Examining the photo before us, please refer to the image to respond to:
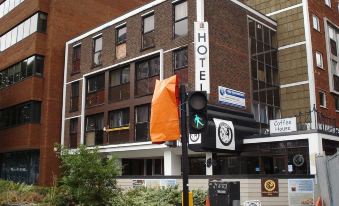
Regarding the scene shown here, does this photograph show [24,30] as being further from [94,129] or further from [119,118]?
[119,118]

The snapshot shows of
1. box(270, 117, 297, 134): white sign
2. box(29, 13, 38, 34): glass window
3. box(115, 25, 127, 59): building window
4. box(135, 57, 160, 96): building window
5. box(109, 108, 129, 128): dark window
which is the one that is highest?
box(29, 13, 38, 34): glass window

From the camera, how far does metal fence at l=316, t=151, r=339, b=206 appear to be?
8.58m

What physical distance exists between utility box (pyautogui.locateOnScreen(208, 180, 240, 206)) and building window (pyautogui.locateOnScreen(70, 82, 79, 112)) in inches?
894

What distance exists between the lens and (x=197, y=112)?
8.25 meters

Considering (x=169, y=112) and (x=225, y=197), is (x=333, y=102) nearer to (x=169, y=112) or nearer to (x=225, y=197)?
(x=225, y=197)

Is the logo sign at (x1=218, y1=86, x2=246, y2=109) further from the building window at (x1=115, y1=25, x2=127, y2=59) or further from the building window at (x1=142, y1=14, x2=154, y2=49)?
the building window at (x1=115, y1=25, x2=127, y2=59)

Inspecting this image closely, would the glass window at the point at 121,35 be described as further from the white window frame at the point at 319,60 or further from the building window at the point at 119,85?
the white window frame at the point at 319,60

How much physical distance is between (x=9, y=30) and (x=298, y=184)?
29.5 meters

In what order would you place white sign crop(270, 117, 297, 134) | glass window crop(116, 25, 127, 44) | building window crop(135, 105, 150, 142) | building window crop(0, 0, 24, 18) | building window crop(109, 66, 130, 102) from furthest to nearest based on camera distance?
building window crop(0, 0, 24, 18)
glass window crop(116, 25, 127, 44)
building window crop(109, 66, 130, 102)
building window crop(135, 105, 150, 142)
white sign crop(270, 117, 297, 134)

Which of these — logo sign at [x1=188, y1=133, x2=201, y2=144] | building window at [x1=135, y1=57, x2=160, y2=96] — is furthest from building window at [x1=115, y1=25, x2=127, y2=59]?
logo sign at [x1=188, y1=133, x2=201, y2=144]

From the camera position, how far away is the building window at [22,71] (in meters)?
33.0

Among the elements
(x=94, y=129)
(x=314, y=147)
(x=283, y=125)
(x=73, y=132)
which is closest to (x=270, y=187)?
(x=314, y=147)

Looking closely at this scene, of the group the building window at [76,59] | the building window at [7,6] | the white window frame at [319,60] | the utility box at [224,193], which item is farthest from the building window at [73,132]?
the utility box at [224,193]

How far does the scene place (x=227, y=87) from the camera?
25.1 meters
